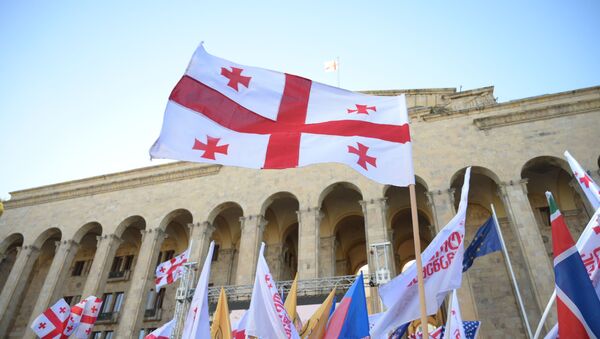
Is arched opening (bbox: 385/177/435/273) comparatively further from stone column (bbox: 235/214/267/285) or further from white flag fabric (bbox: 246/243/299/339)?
white flag fabric (bbox: 246/243/299/339)

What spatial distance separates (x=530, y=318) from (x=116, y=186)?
24.1m

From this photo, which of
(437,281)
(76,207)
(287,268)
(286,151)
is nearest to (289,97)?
(286,151)

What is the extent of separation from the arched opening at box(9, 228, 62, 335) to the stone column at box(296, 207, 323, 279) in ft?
56.0

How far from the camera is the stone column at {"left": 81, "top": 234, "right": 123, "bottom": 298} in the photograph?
20.5m

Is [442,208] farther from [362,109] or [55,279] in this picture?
[55,279]

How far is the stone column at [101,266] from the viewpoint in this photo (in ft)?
67.4

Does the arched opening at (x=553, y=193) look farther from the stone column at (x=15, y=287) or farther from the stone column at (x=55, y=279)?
the stone column at (x=15, y=287)

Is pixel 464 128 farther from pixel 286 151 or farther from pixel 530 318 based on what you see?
pixel 286 151

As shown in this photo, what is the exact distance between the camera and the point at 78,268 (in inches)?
1056

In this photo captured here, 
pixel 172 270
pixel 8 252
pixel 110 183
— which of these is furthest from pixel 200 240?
Answer: pixel 8 252

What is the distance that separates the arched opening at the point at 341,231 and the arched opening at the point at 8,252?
2068cm

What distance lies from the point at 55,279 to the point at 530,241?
24.4m

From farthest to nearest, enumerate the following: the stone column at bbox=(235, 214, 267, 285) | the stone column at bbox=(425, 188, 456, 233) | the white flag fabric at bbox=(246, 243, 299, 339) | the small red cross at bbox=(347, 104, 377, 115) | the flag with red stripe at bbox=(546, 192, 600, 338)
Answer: the stone column at bbox=(235, 214, 267, 285) → the stone column at bbox=(425, 188, 456, 233) → the white flag fabric at bbox=(246, 243, 299, 339) → the small red cross at bbox=(347, 104, 377, 115) → the flag with red stripe at bbox=(546, 192, 600, 338)

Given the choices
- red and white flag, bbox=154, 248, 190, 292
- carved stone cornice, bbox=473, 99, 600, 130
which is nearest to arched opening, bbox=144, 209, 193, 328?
red and white flag, bbox=154, 248, 190, 292
